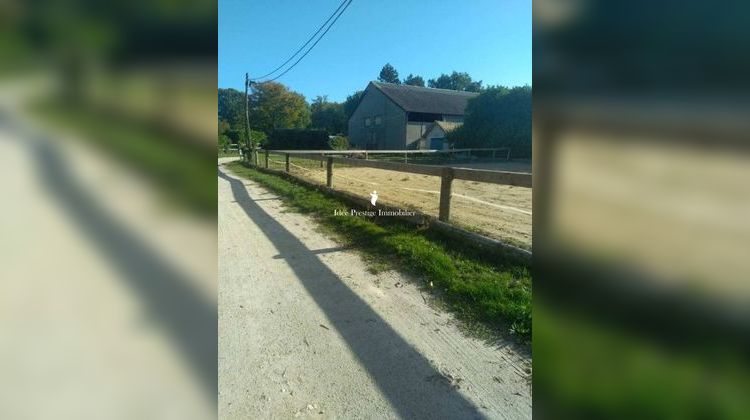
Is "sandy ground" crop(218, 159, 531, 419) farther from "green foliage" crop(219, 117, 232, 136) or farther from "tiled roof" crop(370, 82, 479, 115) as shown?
"tiled roof" crop(370, 82, 479, 115)

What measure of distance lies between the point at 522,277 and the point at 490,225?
199 centimetres

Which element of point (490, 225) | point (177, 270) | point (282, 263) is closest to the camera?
point (177, 270)

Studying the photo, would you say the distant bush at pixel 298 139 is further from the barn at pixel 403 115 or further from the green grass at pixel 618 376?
the green grass at pixel 618 376

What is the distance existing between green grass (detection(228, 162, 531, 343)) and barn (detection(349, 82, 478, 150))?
41.6ft

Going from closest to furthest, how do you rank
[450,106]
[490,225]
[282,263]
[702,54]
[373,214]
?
[702,54] < [282,263] < [490,225] < [373,214] < [450,106]

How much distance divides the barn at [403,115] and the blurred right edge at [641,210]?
55.4 ft

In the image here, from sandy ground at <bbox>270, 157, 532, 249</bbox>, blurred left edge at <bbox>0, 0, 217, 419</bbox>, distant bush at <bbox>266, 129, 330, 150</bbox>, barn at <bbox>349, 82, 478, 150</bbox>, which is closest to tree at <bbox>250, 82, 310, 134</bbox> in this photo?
distant bush at <bbox>266, 129, 330, 150</bbox>

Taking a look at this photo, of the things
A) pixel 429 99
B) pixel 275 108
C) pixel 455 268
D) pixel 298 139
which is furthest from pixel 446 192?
pixel 275 108

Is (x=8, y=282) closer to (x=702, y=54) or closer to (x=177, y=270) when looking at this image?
(x=177, y=270)

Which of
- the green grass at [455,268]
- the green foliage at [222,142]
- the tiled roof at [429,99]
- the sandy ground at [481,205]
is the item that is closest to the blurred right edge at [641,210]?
the green foliage at [222,142]

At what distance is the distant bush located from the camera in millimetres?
21928

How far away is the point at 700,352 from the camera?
60 cm

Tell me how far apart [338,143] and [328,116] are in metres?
5.06

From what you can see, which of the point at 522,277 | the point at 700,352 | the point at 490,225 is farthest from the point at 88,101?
the point at 490,225
